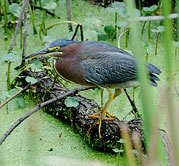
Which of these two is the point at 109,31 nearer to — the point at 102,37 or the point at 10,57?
the point at 102,37

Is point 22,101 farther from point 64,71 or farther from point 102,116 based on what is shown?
point 102,116

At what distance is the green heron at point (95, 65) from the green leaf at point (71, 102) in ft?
0.34

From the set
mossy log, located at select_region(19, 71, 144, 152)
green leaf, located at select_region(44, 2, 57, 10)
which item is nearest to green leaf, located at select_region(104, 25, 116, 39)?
green leaf, located at select_region(44, 2, 57, 10)

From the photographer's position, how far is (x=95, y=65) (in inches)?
72.7

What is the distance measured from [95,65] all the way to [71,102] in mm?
247

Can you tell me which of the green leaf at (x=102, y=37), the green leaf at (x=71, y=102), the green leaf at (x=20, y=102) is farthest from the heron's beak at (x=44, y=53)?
the green leaf at (x=102, y=37)

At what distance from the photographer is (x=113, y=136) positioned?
1.84m

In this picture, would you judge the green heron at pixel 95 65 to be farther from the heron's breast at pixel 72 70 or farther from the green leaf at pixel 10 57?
the green leaf at pixel 10 57

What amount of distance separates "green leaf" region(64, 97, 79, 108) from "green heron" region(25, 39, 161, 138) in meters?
0.10

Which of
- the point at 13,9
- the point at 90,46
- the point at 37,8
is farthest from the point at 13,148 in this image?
the point at 37,8

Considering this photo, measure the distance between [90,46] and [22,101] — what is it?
0.58 meters

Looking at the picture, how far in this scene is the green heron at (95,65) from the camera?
5.98 feet

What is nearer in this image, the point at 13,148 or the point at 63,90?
the point at 13,148

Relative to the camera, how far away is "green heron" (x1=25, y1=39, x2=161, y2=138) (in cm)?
182
